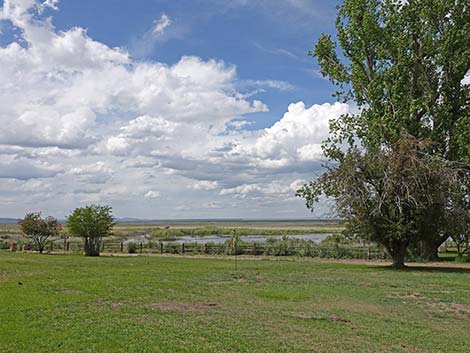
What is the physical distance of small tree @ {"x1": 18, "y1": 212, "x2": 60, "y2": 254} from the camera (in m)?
40.3

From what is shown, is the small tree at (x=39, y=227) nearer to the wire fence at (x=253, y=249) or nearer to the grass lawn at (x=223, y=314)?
the wire fence at (x=253, y=249)

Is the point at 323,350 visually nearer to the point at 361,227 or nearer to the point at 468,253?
the point at 361,227

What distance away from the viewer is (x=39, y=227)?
4047cm

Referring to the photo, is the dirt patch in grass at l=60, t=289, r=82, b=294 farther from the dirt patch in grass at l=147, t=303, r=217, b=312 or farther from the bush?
the bush

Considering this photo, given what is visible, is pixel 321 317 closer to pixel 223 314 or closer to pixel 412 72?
pixel 223 314

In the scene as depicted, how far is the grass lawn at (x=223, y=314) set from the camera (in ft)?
31.7

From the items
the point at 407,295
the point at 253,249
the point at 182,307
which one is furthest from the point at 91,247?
the point at 407,295

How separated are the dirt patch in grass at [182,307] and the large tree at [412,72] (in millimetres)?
19611

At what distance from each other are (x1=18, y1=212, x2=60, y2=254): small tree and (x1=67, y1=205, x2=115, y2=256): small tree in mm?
2916

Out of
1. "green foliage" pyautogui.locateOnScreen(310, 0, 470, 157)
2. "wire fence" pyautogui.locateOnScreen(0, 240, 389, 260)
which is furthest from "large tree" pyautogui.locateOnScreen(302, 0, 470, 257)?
"wire fence" pyautogui.locateOnScreen(0, 240, 389, 260)

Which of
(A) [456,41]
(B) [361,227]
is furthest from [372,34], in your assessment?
(B) [361,227]

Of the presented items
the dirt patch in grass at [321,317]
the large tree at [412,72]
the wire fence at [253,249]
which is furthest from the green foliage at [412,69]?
the dirt patch in grass at [321,317]

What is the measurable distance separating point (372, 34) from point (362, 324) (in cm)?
2404

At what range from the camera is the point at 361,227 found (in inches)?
1085
